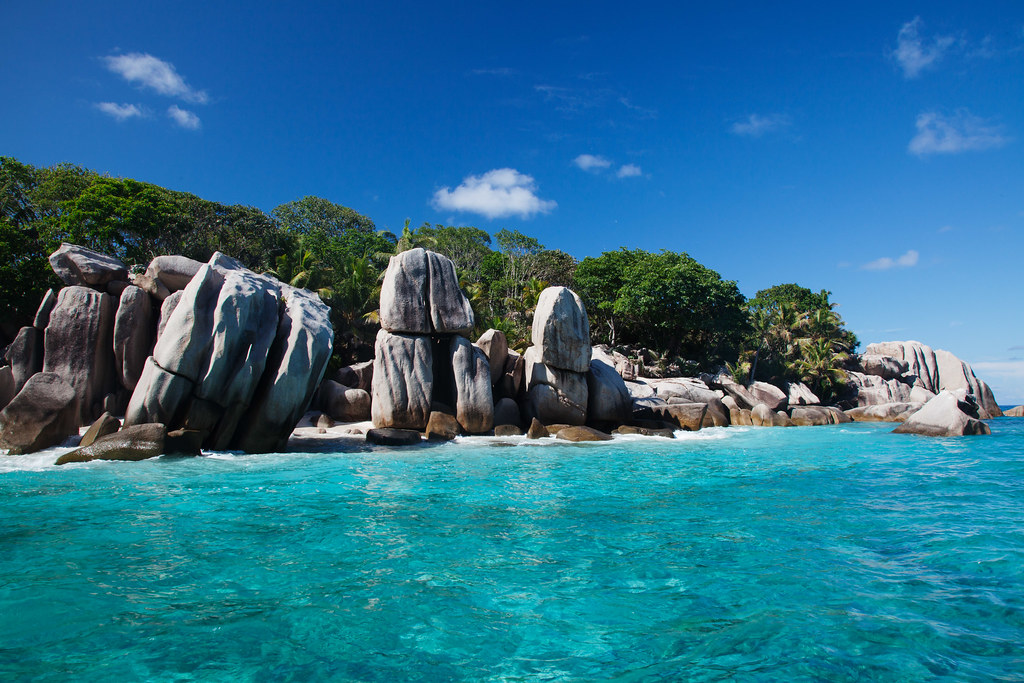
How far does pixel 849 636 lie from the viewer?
12.7 feet

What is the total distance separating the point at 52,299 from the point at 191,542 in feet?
44.8

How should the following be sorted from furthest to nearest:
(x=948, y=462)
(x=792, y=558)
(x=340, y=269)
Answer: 1. (x=340, y=269)
2. (x=948, y=462)
3. (x=792, y=558)

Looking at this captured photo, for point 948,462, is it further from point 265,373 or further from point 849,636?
point 265,373

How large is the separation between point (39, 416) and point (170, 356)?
3.10 metres

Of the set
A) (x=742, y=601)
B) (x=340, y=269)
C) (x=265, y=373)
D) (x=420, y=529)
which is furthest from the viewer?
(x=340, y=269)

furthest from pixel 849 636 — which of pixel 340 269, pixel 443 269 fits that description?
pixel 340 269

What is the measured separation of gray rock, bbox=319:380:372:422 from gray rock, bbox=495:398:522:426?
14.0 feet

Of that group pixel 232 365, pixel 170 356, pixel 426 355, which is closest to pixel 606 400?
pixel 426 355

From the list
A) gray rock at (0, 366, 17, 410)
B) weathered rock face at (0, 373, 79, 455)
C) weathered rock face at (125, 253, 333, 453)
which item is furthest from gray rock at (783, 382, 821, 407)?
gray rock at (0, 366, 17, 410)

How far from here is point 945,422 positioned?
18953 mm

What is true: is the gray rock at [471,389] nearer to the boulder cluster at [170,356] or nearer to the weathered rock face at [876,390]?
the boulder cluster at [170,356]

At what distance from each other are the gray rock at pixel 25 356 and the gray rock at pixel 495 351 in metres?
12.4

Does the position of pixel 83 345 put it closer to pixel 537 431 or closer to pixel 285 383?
pixel 285 383

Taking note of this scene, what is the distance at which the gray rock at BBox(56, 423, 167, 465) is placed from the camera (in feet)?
37.0
